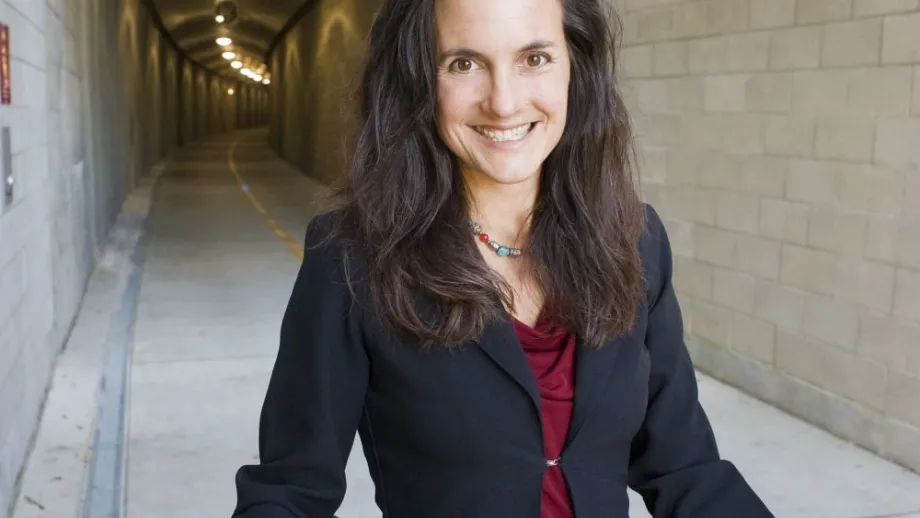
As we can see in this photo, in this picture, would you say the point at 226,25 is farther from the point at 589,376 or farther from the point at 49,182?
the point at 589,376

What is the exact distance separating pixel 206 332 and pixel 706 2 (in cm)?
374

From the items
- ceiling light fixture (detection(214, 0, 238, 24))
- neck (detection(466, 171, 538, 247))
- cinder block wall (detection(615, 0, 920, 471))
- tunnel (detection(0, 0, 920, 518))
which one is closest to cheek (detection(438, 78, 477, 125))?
neck (detection(466, 171, 538, 247))

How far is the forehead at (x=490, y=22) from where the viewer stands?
57.4 inches

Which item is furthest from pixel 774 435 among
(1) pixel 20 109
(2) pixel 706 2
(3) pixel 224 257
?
(3) pixel 224 257

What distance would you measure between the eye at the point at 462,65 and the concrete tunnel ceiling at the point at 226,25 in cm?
2018

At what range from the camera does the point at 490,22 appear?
4.79 ft

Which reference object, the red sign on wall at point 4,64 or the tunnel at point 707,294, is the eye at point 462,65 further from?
the red sign on wall at point 4,64

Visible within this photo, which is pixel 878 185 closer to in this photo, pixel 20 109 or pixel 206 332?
pixel 20 109

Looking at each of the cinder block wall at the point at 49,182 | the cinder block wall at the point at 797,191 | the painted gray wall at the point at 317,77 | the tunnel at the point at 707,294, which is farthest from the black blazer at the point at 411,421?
the painted gray wall at the point at 317,77

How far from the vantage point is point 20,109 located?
430cm

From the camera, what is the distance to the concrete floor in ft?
12.9

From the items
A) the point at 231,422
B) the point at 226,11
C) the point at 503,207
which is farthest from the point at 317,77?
the point at 503,207

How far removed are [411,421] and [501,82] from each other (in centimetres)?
53

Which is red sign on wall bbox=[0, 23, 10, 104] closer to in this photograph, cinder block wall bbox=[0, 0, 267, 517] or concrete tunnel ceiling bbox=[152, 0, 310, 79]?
cinder block wall bbox=[0, 0, 267, 517]
